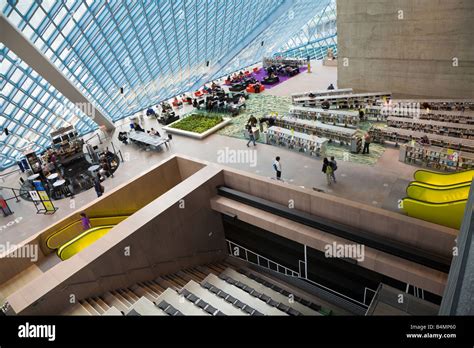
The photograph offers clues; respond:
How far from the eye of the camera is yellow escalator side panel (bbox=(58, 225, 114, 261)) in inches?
480

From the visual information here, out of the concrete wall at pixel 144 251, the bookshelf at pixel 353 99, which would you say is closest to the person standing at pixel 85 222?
the concrete wall at pixel 144 251

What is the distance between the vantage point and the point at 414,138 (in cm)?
1689

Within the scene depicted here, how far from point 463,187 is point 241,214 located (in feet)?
24.3

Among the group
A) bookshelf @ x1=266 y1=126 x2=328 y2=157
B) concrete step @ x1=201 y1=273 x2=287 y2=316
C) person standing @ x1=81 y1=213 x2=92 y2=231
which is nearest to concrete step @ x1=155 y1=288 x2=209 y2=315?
concrete step @ x1=201 y1=273 x2=287 y2=316

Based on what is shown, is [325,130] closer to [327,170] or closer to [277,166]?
[327,170]

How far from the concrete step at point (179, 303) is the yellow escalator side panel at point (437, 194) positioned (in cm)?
774

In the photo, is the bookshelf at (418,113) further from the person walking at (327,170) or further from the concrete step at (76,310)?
the concrete step at (76,310)

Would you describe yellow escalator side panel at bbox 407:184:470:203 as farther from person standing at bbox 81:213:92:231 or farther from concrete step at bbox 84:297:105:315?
person standing at bbox 81:213:92:231

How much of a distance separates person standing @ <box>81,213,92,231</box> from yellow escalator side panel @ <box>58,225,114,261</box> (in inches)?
17.4

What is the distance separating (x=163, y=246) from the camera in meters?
→ 12.1

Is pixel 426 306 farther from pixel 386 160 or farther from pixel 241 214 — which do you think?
pixel 386 160

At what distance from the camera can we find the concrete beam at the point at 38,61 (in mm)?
14922

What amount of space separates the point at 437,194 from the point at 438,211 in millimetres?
1224

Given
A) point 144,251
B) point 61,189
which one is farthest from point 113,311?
point 61,189
